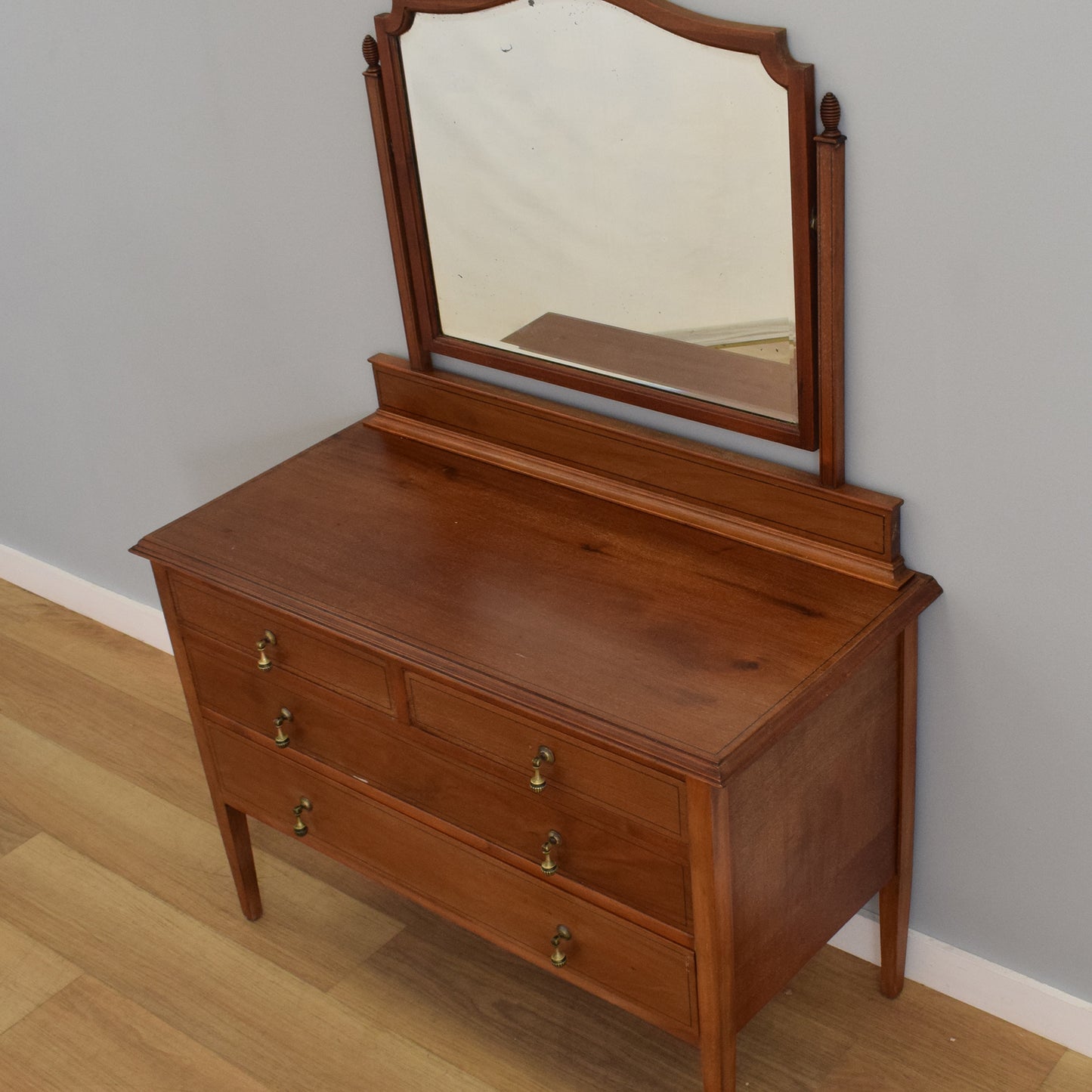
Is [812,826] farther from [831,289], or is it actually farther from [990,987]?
[831,289]

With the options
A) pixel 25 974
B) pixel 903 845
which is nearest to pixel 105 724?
pixel 25 974

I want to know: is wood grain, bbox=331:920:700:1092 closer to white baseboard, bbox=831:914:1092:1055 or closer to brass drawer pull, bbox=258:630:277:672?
white baseboard, bbox=831:914:1092:1055

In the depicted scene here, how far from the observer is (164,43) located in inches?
93.0

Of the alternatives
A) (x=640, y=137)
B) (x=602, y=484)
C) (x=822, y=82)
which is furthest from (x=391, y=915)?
(x=822, y=82)

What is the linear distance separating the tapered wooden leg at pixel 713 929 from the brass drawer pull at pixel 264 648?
27.6 inches

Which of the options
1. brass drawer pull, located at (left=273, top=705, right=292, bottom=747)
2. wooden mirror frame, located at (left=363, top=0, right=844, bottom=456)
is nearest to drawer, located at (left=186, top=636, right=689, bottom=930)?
brass drawer pull, located at (left=273, top=705, right=292, bottom=747)

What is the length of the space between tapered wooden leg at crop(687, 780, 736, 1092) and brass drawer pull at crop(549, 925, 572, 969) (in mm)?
205

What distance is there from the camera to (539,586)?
190 centimetres

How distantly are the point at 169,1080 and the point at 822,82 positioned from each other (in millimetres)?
1723

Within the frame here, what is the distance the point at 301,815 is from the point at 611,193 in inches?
41.3

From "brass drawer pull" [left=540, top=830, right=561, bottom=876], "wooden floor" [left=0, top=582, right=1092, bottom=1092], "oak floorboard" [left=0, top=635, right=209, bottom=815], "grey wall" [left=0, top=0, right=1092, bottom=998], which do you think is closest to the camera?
"grey wall" [left=0, top=0, right=1092, bottom=998]

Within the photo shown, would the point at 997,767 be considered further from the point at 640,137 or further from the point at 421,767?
the point at 640,137

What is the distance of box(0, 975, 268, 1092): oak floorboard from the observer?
7.24 feet

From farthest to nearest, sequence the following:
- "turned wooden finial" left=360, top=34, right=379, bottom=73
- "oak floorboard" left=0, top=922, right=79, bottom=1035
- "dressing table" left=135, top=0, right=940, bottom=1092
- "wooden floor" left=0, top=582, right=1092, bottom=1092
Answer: "oak floorboard" left=0, top=922, right=79, bottom=1035, "wooden floor" left=0, top=582, right=1092, bottom=1092, "turned wooden finial" left=360, top=34, right=379, bottom=73, "dressing table" left=135, top=0, right=940, bottom=1092
